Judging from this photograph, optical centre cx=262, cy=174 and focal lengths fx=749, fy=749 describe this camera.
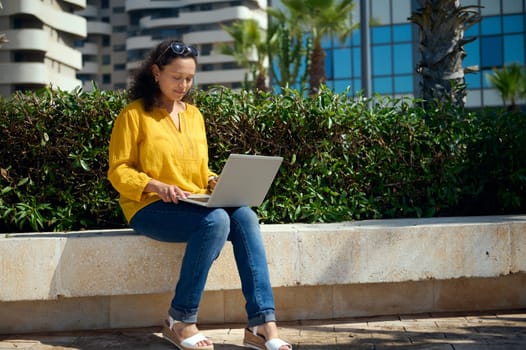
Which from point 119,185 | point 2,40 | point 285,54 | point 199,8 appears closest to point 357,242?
point 119,185

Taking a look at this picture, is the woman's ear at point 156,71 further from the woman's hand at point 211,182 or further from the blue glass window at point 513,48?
the blue glass window at point 513,48

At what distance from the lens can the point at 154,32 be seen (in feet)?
252

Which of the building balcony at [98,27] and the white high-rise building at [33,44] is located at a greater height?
the building balcony at [98,27]

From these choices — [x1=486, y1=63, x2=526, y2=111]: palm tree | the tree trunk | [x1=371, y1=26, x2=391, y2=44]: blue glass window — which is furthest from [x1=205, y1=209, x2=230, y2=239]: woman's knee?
[x1=371, y1=26, x2=391, y2=44]: blue glass window

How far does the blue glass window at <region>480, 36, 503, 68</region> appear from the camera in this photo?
145 ft

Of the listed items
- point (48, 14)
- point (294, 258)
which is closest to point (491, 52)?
point (48, 14)

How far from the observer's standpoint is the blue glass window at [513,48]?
44250 millimetres

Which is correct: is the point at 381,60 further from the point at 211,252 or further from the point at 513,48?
the point at 211,252

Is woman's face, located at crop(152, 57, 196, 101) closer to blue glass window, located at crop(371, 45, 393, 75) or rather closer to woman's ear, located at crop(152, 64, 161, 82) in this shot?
woman's ear, located at crop(152, 64, 161, 82)

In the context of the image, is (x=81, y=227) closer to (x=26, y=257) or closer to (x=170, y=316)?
(x=26, y=257)

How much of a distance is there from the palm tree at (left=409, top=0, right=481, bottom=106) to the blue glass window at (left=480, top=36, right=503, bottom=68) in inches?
1530

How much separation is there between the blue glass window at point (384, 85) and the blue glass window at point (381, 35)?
7.80 feet

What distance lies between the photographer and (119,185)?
13.7 ft

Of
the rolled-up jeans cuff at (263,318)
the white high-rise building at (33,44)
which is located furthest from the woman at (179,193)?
the white high-rise building at (33,44)
